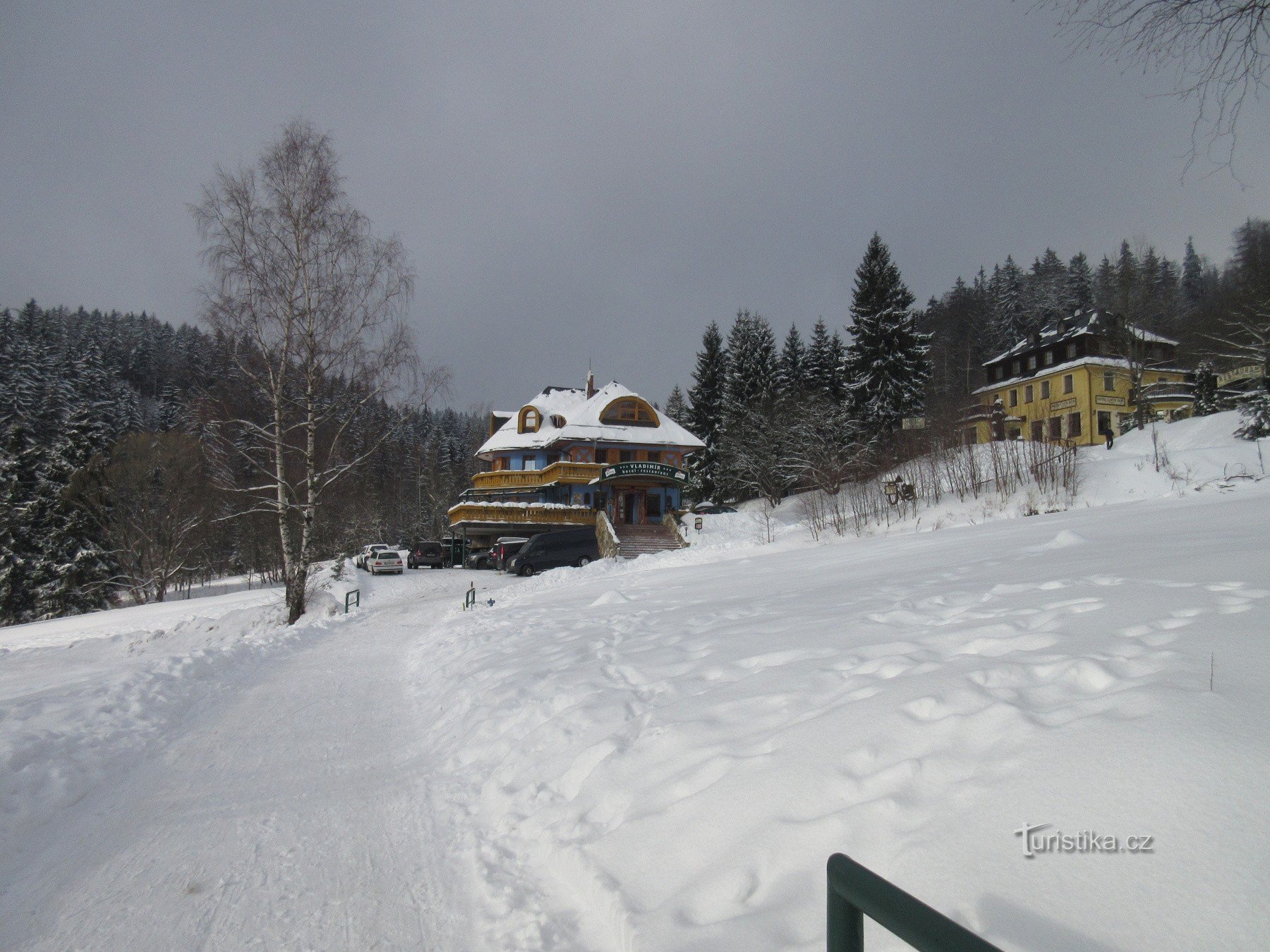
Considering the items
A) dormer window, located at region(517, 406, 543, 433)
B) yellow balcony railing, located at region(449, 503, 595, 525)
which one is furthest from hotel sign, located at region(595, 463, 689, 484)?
dormer window, located at region(517, 406, 543, 433)

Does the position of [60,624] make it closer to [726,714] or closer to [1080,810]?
[726,714]

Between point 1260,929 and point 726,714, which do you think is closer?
point 1260,929

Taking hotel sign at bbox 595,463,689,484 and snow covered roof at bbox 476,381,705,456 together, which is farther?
snow covered roof at bbox 476,381,705,456

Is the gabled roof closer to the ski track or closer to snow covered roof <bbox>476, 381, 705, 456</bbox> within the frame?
snow covered roof <bbox>476, 381, 705, 456</bbox>

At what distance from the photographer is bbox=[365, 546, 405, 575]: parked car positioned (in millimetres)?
31766

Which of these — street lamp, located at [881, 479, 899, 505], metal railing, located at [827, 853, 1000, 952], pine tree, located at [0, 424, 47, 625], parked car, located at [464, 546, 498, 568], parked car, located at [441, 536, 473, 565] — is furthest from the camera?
parked car, located at [441, 536, 473, 565]

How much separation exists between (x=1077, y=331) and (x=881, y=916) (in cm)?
5229

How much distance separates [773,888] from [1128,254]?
3853 centimetres

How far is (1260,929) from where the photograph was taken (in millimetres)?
1654

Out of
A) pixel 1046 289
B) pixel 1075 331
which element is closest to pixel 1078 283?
pixel 1046 289

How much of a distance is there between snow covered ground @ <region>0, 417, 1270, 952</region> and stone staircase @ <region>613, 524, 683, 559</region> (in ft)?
63.8

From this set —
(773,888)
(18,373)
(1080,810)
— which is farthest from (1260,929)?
(18,373)

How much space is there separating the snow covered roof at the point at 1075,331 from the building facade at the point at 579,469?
25.0 metres

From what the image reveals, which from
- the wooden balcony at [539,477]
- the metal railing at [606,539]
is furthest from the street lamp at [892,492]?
the wooden balcony at [539,477]
